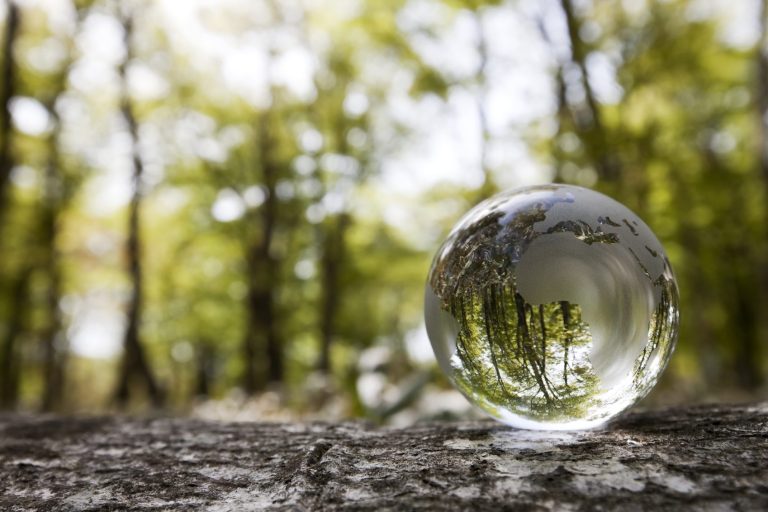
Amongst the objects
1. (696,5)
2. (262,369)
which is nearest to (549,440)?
(696,5)

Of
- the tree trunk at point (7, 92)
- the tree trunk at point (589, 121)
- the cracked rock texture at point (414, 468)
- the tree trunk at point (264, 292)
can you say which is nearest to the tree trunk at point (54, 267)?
the tree trunk at point (7, 92)

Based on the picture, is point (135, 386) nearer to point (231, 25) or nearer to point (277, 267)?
point (277, 267)

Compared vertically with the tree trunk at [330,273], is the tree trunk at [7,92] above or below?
above

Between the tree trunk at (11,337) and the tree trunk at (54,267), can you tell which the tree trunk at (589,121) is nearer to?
the tree trunk at (54,267)

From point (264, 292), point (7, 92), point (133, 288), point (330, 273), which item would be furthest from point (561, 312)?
point (330, 273)

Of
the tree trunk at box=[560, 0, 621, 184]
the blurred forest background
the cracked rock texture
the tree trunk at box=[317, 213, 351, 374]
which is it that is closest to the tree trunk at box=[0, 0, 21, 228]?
the blurred forest background

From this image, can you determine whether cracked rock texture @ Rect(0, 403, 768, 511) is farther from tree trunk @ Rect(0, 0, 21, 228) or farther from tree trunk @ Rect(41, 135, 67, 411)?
tree trunk @ Rect(41, 135, 67, 411)
